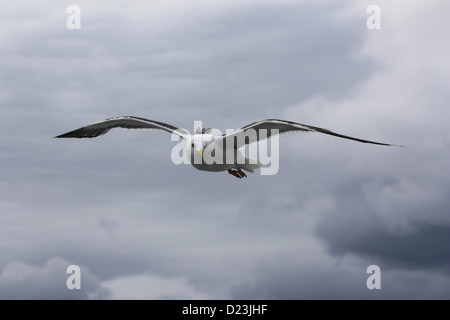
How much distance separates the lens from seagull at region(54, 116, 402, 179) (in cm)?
2384

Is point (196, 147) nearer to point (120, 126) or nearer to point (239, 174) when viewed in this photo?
point (239, 174)

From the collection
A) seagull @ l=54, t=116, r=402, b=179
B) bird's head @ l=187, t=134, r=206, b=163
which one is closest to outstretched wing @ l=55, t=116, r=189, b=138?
seagull @ l=54, t=116, r=402, b=179

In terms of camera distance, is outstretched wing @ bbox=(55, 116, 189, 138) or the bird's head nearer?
the bird's head

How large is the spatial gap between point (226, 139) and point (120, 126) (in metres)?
7.01

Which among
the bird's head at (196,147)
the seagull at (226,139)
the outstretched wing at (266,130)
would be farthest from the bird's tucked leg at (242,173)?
the bird's head at (196,147)

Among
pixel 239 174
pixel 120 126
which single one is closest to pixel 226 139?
pixel 239 174

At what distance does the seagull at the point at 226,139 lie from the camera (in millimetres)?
23844

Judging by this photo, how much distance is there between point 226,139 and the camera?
2566cm

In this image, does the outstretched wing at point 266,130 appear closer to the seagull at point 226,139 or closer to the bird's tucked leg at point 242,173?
the seagull at point 226,139

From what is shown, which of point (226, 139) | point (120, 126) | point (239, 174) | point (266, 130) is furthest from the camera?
point (120, 126)

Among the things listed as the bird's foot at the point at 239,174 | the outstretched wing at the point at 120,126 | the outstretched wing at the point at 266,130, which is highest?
the outstretched wing at the point at 120,126

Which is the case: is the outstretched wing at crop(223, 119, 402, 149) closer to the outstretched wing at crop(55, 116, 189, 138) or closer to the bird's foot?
the bird's foot

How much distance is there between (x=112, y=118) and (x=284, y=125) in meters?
9.18

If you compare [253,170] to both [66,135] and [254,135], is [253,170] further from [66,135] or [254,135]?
[66,135]
